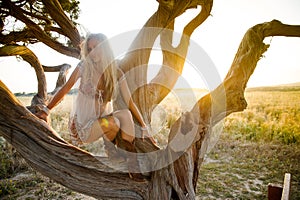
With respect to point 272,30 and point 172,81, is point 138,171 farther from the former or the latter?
point 272,30

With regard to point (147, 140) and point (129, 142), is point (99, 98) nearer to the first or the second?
point (129, 142)

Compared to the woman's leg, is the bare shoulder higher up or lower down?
higher up

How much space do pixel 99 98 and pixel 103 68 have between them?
291mm

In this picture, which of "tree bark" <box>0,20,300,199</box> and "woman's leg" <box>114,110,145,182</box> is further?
"woman's leg" <box>114,110,145,182</box>

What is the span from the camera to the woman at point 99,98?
2.10m

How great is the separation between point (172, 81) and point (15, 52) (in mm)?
2197

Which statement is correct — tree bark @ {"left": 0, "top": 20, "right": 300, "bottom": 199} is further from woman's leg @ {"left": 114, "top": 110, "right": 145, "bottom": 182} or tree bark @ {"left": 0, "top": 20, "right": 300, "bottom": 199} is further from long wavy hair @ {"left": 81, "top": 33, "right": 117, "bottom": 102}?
long wavy hair @ {"left": 81, "top": 33, "right": 117, "bottom": 102}

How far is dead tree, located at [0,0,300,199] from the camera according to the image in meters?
1.89

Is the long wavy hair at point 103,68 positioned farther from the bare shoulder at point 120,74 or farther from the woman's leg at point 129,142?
the woman's leg at point 129,142

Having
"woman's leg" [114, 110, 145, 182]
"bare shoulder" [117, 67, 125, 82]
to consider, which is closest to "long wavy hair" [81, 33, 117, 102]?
"bare shoulder" [117, 67, 125, 82]

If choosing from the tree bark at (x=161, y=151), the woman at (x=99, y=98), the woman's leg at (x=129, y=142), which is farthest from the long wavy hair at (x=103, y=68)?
the tree bark at (x=161, y=151)

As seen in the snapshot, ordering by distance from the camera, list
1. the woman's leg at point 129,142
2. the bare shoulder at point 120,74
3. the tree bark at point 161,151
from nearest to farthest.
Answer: the tree bark at point 161,151 < the woman's leg at point 129,142 < the bare shoulder at point 120,74

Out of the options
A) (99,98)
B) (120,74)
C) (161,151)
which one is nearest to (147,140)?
(161,151)

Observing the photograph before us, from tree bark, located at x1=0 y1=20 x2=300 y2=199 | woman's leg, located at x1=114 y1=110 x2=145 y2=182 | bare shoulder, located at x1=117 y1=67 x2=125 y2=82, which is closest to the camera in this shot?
tree bark, located at x1=0 y1=20 x2=300 y2=199
